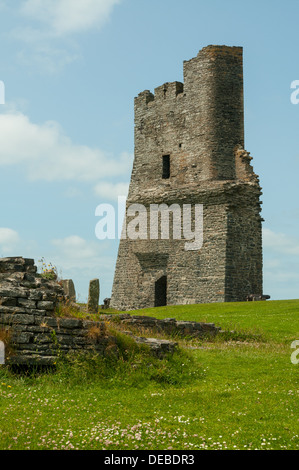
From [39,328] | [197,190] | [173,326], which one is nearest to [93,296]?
[173,326]

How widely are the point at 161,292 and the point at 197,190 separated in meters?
6.80

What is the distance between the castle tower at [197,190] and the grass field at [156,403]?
55.0 feet

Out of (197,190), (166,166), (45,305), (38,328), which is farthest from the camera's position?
(166,166)

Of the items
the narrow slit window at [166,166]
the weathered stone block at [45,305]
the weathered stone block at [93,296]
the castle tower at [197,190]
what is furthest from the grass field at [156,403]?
the narrow slit window at [166,166]

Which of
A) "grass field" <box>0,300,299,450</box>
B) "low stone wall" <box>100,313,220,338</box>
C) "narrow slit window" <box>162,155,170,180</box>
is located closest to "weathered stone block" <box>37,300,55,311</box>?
"grass field" <box>0,300,299,450</box>

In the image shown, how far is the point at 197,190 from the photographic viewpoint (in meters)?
31.9

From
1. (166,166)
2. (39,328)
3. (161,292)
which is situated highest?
(166,166)

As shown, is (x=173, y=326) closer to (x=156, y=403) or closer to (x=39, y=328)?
(x=39, y=328)

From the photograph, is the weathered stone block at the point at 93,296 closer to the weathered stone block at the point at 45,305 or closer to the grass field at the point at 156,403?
the grass field at the point at 156,403

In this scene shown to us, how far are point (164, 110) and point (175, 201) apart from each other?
21.8ft

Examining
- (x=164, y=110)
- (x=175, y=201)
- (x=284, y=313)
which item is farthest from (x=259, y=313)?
(x=164, y=110)

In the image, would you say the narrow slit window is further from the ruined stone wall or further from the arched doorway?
the ruined stone wall

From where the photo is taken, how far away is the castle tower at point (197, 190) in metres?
30.6

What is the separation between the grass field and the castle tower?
659 inches
